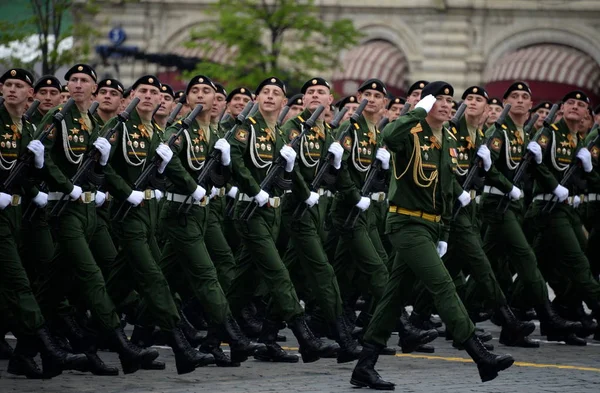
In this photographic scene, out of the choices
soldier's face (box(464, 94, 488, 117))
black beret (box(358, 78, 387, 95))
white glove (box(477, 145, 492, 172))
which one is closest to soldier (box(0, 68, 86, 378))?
black beret (box(358, 78, 387, 95))

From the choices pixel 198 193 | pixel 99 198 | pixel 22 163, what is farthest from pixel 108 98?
pixel 22 163

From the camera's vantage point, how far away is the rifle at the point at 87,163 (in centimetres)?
1005

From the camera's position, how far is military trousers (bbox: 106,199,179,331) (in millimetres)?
9953

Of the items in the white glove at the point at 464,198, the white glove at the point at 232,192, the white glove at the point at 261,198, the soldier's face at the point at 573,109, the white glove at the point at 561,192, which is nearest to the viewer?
the white glove at the point at 261,198

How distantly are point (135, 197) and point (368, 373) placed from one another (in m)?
2.06

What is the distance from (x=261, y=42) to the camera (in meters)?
31.0

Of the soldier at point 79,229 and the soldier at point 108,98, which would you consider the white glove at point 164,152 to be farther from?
the soldier at point 108,98

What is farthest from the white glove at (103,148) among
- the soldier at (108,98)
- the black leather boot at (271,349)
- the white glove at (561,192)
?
the white glove at (561,192)

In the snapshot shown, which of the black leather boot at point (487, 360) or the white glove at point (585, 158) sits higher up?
the white glove at point (585, 158)

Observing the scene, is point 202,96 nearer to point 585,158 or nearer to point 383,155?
point 383,155

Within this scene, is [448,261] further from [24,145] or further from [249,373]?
[24,145]

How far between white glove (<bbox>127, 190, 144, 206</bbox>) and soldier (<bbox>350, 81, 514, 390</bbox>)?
69.0 inches

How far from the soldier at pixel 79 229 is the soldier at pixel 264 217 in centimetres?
114

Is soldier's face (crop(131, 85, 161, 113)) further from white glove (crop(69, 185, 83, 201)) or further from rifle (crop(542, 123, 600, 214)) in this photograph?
rifle (crop(542, 123, 600, 214))
